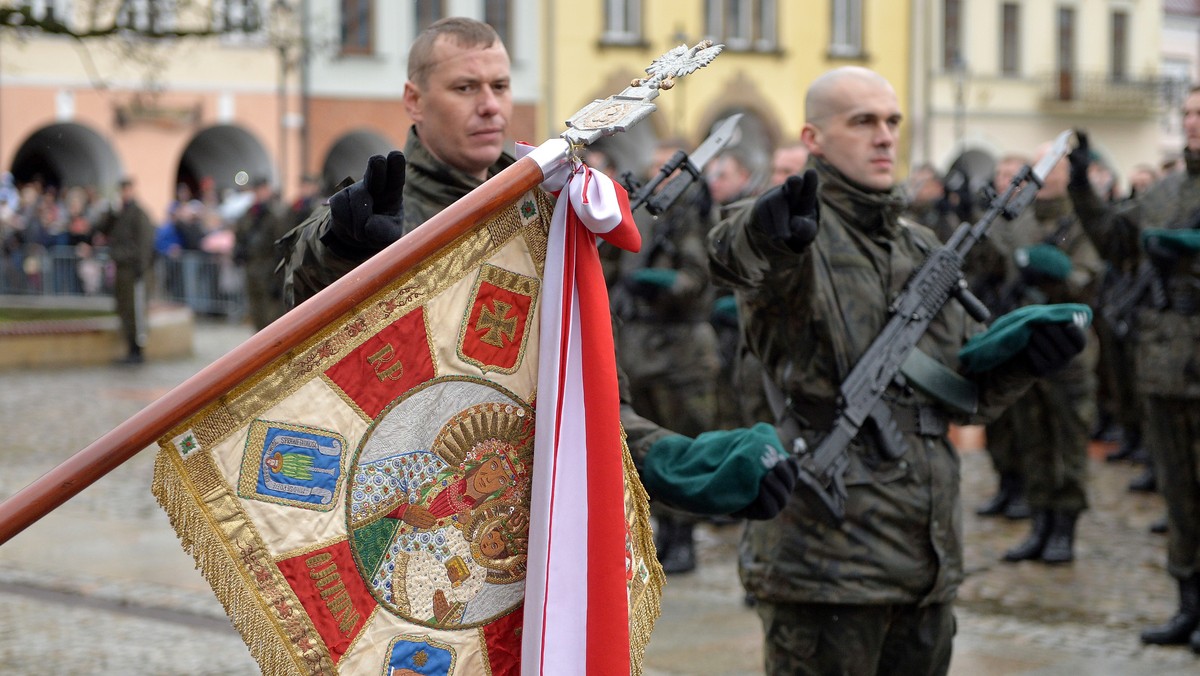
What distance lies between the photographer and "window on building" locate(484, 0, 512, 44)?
34.7 meters

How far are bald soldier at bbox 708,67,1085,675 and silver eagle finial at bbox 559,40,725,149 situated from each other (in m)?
0.86

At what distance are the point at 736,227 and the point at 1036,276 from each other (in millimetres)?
5222

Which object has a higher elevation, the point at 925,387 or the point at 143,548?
the point at 925,387

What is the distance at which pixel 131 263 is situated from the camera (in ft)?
61.4

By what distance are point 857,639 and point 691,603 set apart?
3.35 meters

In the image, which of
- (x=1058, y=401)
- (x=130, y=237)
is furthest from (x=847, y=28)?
(x=1058, y=401)

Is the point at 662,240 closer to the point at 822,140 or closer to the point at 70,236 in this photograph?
the point at 822,140

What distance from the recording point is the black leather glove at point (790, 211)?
3.75 meters

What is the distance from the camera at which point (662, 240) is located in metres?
8.31

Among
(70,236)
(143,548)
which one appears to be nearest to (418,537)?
(143,548)

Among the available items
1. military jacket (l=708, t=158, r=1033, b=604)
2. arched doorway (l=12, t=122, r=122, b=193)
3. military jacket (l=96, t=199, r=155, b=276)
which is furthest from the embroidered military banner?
arched doorway (l=12, t=122, r=122, b=193)

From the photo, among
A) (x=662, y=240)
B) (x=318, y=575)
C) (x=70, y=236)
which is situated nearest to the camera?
(x=318, y=575)

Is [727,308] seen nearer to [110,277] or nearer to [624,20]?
[110,277]

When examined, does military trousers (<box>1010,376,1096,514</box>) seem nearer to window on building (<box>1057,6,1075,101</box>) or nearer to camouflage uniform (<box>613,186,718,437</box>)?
camouflage uniform (<box>613,186,718,437</box>)
